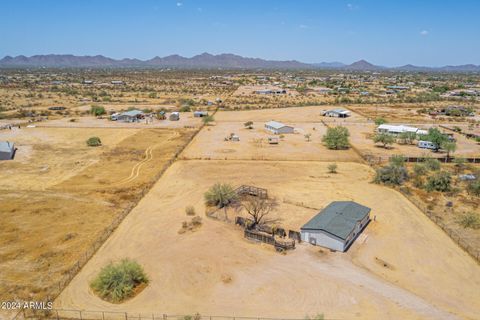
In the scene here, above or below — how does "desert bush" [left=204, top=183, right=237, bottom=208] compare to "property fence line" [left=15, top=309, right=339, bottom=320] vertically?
above

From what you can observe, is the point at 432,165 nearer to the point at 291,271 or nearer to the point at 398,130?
the point at 398,130

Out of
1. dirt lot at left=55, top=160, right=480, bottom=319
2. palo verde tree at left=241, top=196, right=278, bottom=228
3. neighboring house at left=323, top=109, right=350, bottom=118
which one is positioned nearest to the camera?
dirt lot at left=55, top=160, right=480, bottom=319

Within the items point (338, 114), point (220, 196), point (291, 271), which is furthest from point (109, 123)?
point (291, 271)

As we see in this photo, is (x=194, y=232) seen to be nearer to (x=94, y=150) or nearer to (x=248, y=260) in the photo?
(x=248, y=260)

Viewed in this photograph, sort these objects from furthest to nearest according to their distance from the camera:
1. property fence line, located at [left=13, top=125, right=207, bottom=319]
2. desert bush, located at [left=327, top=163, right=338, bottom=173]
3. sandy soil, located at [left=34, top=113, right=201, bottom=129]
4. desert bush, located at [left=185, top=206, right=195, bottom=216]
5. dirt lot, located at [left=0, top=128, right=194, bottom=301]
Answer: sandy soil, located at [left=34, top=113, right=201, bottom=129]
desert bush, located at [left=327, top=163, right=338, bottom=173]
desert bush, located at [left=185, top=206, right=195, bottom=216]
dirt lot, located at [left=0, top=128, right=194, bottom=301]
property fence line, located at [left=13, top=125, right=207, bottom=319]

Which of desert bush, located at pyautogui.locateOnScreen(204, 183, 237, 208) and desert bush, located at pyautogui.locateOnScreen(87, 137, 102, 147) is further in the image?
desert bush, located at pyautogui.locateOnScreen(87, 137, 102, 147)

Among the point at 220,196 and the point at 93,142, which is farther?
the point at 93,142

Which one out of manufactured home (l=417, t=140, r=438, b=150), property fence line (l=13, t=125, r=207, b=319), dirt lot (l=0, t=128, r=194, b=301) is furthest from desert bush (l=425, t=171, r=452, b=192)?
dirt lot (l=0, t=128, r=194, b=301)

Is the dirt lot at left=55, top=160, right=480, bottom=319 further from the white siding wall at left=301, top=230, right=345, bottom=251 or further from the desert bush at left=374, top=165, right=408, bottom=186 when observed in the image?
the desert bush at left=374, top=165, right=408, bottom=186
